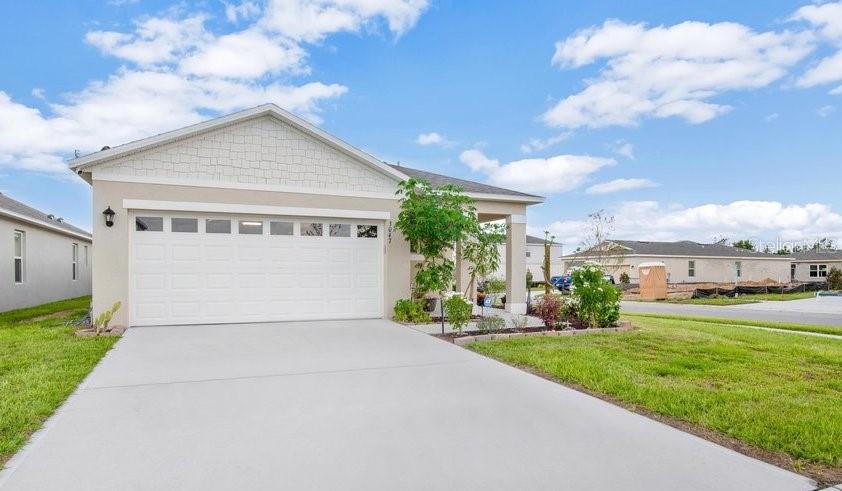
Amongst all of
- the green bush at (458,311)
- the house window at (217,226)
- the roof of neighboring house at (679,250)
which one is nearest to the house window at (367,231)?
the house window at (217,226)

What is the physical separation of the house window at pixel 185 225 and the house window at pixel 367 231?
352 centimetres

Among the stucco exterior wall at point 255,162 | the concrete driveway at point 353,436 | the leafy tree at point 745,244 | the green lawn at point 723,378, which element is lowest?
the green lawn at point 723,378

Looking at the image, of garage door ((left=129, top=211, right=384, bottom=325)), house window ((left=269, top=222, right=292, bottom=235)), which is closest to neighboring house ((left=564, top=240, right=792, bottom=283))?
garage door ((left=129, top=211, right=384, bottom=325))

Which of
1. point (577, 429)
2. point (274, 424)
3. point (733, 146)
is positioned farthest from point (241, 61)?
point (733, 146)

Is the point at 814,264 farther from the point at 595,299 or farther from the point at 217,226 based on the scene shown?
the point at 217,226

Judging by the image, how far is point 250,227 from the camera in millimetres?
9977

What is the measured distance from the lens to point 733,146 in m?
17.7

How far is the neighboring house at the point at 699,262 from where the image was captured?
3806cm

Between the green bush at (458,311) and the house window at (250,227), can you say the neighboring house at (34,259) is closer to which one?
the house window at (250,227)

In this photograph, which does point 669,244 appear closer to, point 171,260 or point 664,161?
point 664,161

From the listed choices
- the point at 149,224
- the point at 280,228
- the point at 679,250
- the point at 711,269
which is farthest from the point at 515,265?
the point at 711,269

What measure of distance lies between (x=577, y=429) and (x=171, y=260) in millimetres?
8566

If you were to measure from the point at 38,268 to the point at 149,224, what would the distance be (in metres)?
10.1

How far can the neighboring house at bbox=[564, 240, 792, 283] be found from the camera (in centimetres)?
3806
